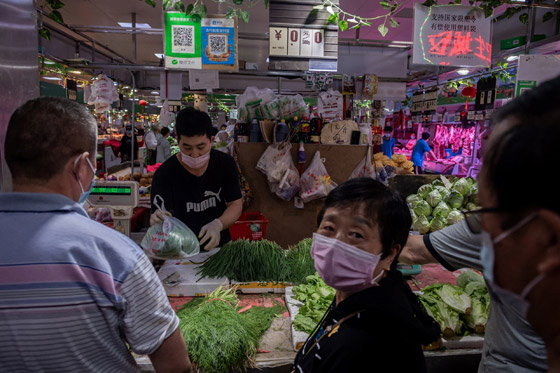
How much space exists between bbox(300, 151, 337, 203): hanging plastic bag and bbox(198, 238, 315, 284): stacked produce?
2.10 m

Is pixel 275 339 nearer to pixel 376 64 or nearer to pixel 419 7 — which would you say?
pixel 419 7

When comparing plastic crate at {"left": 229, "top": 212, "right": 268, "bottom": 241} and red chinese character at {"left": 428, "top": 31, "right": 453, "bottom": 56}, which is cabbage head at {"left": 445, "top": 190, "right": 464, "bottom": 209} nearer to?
red chinese character at {"left": 428, "top": 31, "right": 453, "bottom": 56}

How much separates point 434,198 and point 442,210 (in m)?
0.17

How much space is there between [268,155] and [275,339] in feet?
10.5

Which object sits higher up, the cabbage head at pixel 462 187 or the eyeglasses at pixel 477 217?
the eyeglasses at pixel 477 217

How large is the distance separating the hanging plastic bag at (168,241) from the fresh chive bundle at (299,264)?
806 mm

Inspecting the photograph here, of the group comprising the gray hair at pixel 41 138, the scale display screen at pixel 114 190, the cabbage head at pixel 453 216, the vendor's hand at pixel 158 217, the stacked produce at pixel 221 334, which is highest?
the gray hair at pixel 41 138

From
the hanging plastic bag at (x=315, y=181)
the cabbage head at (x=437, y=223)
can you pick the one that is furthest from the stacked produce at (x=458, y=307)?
the hanging plastic bag at (x=315, y=181)

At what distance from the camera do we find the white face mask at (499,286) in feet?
1.92

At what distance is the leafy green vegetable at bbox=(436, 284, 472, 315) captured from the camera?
7.27 feet

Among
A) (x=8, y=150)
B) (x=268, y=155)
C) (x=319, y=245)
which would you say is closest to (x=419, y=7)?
(x=268, y=155)

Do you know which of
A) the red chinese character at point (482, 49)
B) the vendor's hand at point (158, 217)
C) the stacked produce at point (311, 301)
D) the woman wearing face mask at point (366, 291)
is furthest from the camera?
the red chinese character at point (482, 49)

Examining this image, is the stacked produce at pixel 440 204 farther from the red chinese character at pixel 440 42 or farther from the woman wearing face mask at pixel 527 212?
the woman wearing face mask at pixel 527 212

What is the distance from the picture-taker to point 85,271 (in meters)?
1.08
